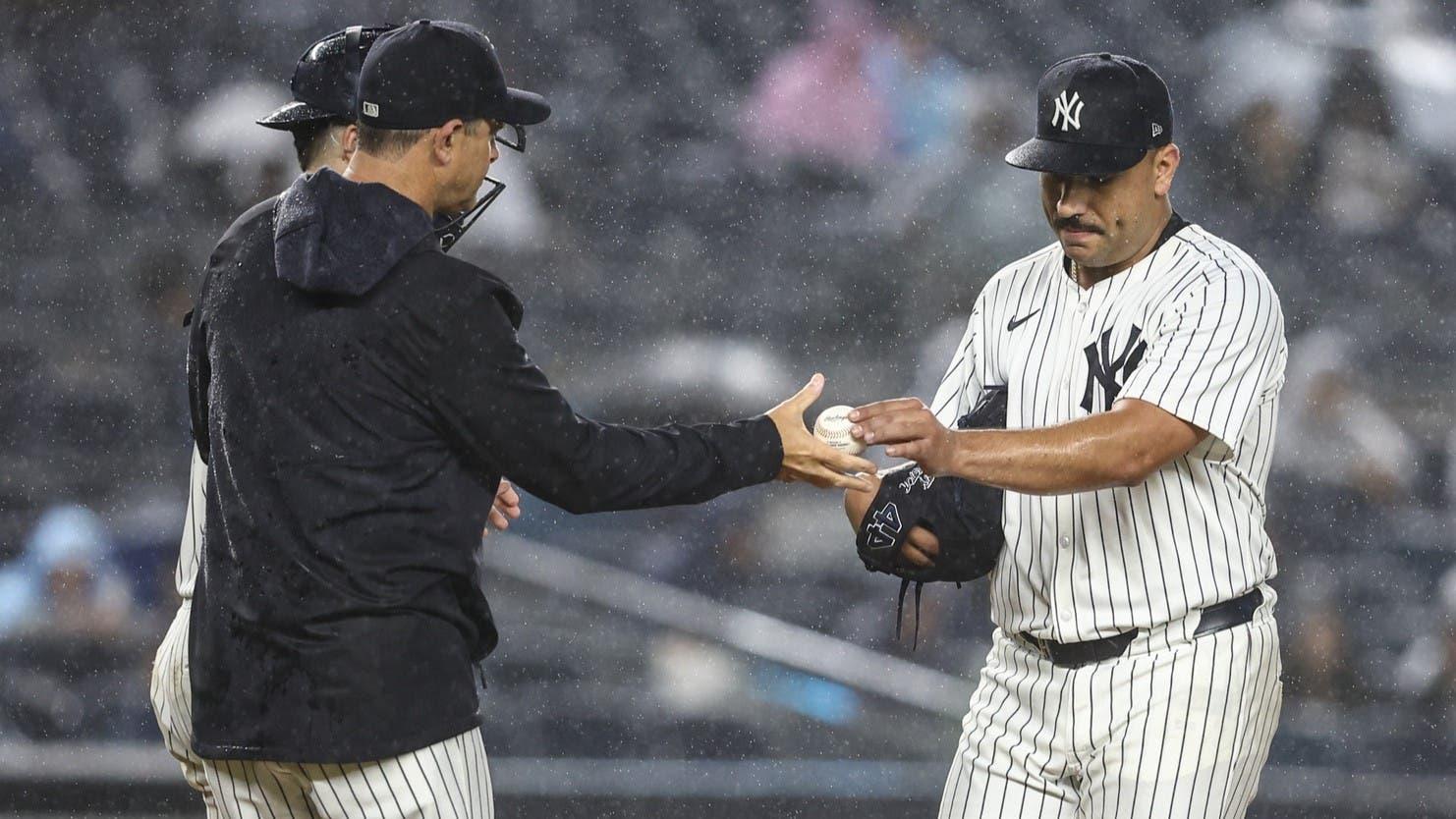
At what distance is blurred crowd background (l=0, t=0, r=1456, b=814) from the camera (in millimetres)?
4766

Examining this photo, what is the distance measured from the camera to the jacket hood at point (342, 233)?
6.81ft

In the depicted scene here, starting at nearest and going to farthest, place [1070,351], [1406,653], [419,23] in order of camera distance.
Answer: [419,23] → [1070,351] → [1406,653]

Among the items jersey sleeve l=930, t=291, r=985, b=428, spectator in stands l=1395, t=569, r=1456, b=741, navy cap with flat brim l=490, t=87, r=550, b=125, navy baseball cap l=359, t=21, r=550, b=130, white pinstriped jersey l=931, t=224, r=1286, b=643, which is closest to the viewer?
navy baseball cap l=359, t=21, r=550, b=130

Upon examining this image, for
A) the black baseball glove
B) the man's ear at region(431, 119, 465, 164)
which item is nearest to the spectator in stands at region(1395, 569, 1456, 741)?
the black baseball glove

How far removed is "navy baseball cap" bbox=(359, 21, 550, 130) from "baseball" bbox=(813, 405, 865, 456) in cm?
67

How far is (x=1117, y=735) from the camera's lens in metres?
2.45

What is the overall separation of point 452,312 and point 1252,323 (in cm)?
118

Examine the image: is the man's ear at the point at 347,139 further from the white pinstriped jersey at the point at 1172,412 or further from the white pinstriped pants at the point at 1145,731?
the white pinstriped pants at the point at 1145,731

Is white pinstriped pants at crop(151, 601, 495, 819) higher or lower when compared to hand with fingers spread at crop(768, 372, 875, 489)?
lower

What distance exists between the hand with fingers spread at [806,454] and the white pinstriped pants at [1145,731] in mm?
448

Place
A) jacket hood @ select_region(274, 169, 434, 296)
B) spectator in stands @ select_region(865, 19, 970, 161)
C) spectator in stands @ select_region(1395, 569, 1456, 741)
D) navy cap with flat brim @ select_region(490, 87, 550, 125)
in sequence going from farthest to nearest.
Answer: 1. spectator in stands @ select_region(865, 19, 970, 161)
2. spectator in stands @ select_region(1395, 569, 1456, 741)
3. navy cap with flat brim @ select_region(490, 87, 550, 125)
4. jacket hood @ select_region(274, 169, 434, 296)

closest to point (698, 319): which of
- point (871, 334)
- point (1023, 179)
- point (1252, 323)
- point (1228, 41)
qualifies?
point (871, 334)

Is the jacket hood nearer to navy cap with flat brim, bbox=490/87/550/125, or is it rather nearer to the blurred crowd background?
navy cap with flat brim, bbox=490/87/550/125

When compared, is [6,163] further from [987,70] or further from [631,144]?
[987,70]
